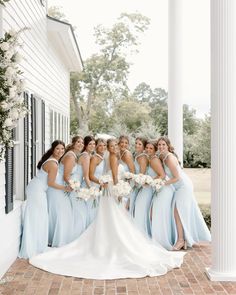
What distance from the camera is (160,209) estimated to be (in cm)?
884

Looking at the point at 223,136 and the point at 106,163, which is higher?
the point at 223,136

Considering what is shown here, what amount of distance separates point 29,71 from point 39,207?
262 cm

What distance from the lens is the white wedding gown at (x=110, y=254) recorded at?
279 inches

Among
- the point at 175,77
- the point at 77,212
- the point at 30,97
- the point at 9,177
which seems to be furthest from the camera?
the point at 175,77

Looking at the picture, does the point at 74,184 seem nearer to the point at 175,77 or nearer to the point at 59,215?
the point at 59,215

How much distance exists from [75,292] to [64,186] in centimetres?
275

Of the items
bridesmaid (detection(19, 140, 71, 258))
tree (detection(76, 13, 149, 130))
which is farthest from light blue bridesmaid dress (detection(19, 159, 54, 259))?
tree (detection(76, 13, 149, 130))

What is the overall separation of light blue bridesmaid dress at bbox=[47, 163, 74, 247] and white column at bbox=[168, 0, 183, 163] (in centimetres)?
339

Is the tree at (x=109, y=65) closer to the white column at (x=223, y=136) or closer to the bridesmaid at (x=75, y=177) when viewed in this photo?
the bridesmaid at (x=75, y=177)

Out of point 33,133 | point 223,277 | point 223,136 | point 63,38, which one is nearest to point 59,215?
point 33,133

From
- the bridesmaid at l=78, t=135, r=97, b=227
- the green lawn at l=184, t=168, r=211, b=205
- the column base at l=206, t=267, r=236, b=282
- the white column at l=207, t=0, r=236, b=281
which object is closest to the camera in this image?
the white column at l=207, t=0, r=236, b=281

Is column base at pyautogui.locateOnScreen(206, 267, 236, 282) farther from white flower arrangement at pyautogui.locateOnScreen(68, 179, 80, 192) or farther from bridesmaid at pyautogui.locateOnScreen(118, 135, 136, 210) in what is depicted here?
white flower arrangement at pyautogui.locateOnScreen(68, 179, 80, 192)

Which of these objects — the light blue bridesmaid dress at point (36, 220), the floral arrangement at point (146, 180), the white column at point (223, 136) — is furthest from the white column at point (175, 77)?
the white column at point (223, 136)

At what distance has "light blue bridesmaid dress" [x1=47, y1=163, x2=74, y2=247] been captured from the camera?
28.7 feet
